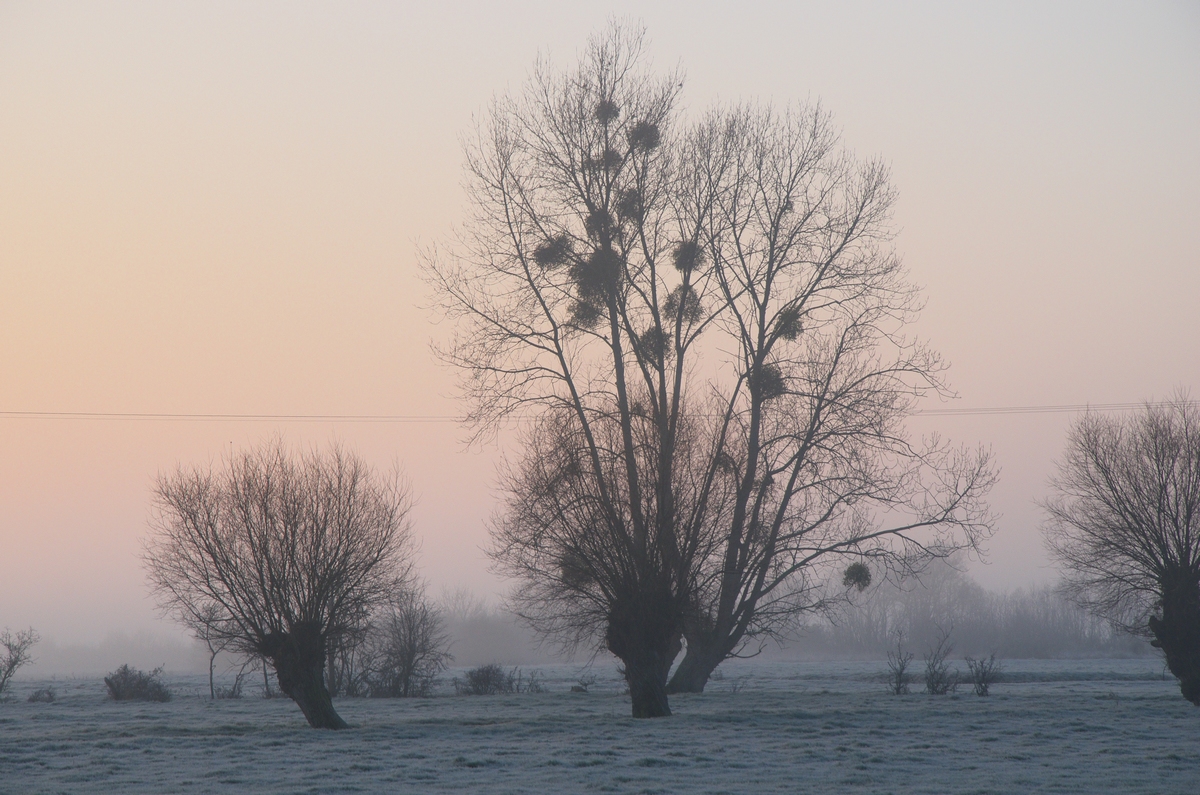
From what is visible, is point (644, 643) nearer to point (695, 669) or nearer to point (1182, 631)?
point (695, 669)

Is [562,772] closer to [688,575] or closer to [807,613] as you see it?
[688,575]

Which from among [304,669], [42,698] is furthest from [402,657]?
[304,669]

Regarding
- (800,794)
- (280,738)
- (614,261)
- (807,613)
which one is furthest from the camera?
(807,613)

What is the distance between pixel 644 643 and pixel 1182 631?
12.2m

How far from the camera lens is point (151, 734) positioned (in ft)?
48.5

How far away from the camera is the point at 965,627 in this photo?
235 ft

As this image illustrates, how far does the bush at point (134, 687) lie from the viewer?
84.6 ft

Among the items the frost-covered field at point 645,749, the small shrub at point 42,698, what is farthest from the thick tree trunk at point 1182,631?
the small shrub at point 42,698

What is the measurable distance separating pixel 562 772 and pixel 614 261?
1055 centimetres

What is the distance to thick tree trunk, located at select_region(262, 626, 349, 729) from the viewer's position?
15.4m

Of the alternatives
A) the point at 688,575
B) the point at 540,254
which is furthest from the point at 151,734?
the point at 540,254

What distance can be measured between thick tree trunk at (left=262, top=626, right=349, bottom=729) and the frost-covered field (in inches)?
18.1

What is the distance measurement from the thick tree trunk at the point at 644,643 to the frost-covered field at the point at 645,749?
63 cm

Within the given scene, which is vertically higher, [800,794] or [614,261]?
[614,261]
